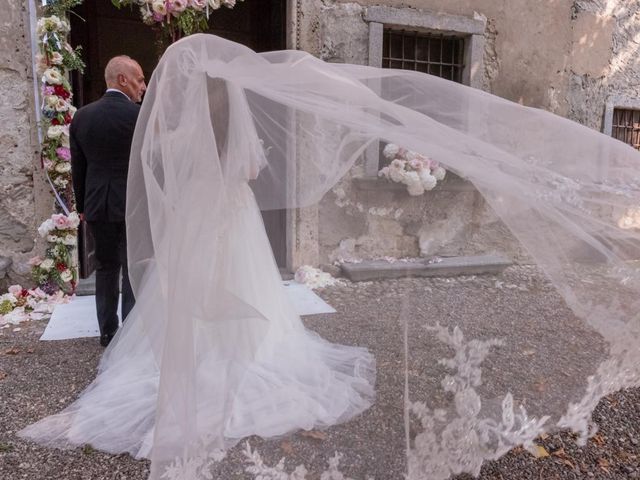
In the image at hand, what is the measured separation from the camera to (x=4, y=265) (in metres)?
4.29

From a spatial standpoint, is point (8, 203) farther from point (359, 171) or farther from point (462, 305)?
point (462, 305)

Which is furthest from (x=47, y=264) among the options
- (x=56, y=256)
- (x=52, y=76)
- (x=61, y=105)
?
(x=52, y=76)

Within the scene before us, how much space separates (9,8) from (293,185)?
336cm

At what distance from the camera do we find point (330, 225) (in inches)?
192

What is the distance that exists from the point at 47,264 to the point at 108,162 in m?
1.84

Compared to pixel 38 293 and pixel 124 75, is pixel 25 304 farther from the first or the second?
pixel 124 75

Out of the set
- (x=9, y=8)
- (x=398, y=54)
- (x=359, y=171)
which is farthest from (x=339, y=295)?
(x=9, y=8)

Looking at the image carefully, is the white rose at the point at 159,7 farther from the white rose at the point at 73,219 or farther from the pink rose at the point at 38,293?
the pink rose at the point at 38,293

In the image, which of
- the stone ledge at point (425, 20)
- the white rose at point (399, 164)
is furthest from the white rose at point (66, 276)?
the stone ledge at point (425, 20)

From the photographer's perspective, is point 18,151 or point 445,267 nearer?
point 445,267

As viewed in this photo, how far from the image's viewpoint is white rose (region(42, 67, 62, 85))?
13.7ft

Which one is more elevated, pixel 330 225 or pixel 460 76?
pixel 460 76

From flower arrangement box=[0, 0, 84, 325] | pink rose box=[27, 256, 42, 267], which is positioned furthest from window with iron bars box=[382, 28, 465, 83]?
pink rose box=[27, 256, 42, 267]

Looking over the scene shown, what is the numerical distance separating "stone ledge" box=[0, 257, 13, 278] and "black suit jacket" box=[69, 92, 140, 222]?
68.5 inches
